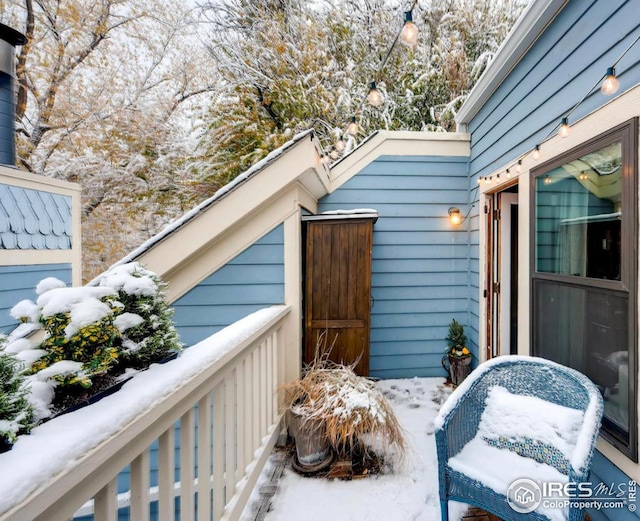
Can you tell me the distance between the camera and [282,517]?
158 centimetres

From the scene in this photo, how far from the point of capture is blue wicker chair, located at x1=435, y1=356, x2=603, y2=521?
1277 millimetres

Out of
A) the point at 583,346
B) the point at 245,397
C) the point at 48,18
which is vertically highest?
the point at 48,18

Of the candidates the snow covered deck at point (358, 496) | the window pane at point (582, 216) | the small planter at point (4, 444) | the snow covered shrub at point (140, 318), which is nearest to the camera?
the small planter at point (4, 444)

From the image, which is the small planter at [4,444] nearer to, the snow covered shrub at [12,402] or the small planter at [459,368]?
the snow covered shrub at [12,402]

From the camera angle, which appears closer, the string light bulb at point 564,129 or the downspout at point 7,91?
the string light bulb at point 564,129

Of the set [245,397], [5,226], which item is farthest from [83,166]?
[245,397]

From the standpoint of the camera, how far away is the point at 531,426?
149 cm

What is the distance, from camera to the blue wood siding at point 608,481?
4.58 feet

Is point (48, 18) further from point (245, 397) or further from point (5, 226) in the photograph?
point (245, 397)

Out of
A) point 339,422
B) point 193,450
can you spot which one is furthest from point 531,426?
point 193,450

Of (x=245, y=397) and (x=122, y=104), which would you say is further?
(x=122, y=104)

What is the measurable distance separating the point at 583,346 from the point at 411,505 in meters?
1.34

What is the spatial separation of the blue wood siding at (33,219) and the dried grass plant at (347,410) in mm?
2813

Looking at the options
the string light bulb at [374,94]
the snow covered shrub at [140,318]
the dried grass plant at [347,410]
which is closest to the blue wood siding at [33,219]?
the snow covered shrub at [140,318]
